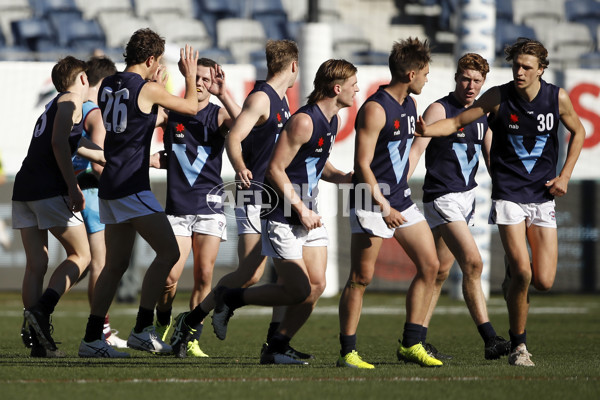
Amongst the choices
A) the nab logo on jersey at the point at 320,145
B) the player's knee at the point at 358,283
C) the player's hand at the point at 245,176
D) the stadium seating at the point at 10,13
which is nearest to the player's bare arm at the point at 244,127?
the player's hand at the point at 245,176

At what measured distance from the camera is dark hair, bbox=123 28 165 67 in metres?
6.90

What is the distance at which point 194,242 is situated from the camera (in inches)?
307

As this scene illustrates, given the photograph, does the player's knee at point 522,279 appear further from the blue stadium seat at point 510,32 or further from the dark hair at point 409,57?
the blue stadium seat at point 510,32

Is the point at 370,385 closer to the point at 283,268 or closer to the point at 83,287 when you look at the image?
the point at 283,268

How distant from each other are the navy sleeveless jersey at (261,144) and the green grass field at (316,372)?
4.32ft

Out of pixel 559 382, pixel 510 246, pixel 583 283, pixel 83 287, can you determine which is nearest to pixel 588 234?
pixel 583 283

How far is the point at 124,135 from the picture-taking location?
22.4 feet

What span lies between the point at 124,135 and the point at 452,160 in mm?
2677

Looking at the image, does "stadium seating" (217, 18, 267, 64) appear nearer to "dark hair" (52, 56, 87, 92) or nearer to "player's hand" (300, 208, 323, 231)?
"dark hair" (52, 56, 87, 92)

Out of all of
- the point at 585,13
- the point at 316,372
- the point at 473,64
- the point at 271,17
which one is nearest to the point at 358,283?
the point at 316,372

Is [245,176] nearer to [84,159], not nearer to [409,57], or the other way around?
[409,57]

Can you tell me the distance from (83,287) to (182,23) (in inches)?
252

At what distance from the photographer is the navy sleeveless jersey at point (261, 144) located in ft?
24.0

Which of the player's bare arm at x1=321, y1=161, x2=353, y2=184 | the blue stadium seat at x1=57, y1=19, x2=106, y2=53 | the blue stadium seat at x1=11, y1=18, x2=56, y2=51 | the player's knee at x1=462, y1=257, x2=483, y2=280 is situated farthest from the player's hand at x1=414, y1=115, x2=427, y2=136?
the blue stadium seat at x1=11, y1=18, x2=56, y2=51
